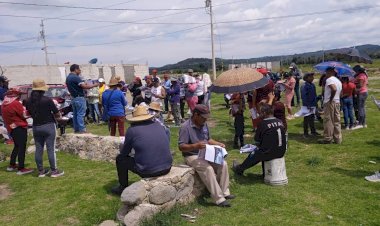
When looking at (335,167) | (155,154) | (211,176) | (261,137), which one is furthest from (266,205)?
(335,167)

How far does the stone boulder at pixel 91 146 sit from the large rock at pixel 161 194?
3.10 m

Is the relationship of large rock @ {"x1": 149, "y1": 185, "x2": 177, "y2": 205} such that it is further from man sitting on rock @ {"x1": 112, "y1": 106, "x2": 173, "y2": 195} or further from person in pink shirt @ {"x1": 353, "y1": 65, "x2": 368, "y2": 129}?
person in pink shirt @ {"x1": 353, "y1": 65, "x2": 368, "y2": 129}

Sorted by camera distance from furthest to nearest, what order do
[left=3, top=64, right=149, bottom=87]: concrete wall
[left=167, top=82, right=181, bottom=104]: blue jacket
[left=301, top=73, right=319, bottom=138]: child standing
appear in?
[left=3, top=64, right=149, bottom=87]: concrete wall
[left=167, top=82, right=181, bottom=104]: blue jacket
[left=301, top=73, right=319, bottom=138]: child standing

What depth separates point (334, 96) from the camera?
912cm

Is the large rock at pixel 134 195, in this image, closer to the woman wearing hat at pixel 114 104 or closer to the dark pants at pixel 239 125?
the woman wearing hat at pixel 114 104

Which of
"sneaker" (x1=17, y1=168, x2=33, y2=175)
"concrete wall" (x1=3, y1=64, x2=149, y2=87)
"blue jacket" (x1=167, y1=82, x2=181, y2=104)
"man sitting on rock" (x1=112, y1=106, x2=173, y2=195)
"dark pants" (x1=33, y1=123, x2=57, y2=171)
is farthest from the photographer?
"concrete wall" (x1=3, y1=64, x2=149, y2=87)

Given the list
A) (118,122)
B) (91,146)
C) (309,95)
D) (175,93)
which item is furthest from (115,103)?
(309,95)

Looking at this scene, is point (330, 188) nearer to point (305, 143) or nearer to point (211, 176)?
point (211, 176)

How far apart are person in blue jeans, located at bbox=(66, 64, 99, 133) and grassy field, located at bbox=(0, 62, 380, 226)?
4.85 feet

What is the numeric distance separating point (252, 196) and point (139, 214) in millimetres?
1951

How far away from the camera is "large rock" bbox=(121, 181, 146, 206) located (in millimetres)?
5162

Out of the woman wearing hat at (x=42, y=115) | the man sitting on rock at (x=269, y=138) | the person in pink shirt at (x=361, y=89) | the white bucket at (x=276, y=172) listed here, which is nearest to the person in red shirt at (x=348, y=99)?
the person in pink shirt at (x=361, y=89)

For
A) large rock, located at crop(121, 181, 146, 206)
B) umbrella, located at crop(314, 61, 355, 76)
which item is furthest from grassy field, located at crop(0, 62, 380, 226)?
umbrella, located at crop(314, 61, 355, 76)

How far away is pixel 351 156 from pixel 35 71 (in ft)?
127
